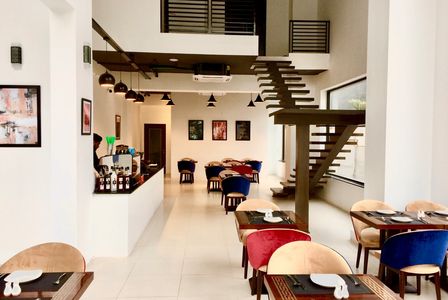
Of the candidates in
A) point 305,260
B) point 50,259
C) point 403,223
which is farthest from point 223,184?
point 50,259

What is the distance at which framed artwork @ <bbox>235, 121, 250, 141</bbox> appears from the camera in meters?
13.7

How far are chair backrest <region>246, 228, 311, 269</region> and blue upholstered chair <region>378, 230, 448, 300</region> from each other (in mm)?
846

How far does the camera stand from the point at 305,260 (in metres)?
2.58

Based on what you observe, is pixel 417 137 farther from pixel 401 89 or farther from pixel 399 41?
pixel 399 41

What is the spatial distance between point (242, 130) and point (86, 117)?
9.45m

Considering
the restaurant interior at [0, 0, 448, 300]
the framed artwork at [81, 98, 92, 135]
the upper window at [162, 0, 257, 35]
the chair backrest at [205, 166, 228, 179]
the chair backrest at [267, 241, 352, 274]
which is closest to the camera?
the chair backrest at [267, 241, 352, 274]

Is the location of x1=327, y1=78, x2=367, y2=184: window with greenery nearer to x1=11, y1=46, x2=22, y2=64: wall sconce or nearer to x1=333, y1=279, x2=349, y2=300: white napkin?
x1=333, y1=279, x2=349, y2=300: white napkin

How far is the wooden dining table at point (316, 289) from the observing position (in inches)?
79.0

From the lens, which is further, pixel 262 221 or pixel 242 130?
pixel 242 130

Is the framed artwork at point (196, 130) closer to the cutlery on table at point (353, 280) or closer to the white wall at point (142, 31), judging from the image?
the white wall at point (142, 31)

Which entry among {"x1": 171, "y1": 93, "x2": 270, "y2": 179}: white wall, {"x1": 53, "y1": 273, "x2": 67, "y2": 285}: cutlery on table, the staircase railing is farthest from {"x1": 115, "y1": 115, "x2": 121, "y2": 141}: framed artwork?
{"x1": 53, "y1": 273, "x2": 67, "y2": 285}: cutlery on table

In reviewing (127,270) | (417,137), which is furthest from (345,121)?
(127,270)

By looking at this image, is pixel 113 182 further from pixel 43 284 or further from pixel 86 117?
pixel 43 284

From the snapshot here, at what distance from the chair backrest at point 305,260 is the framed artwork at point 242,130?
438 inches
